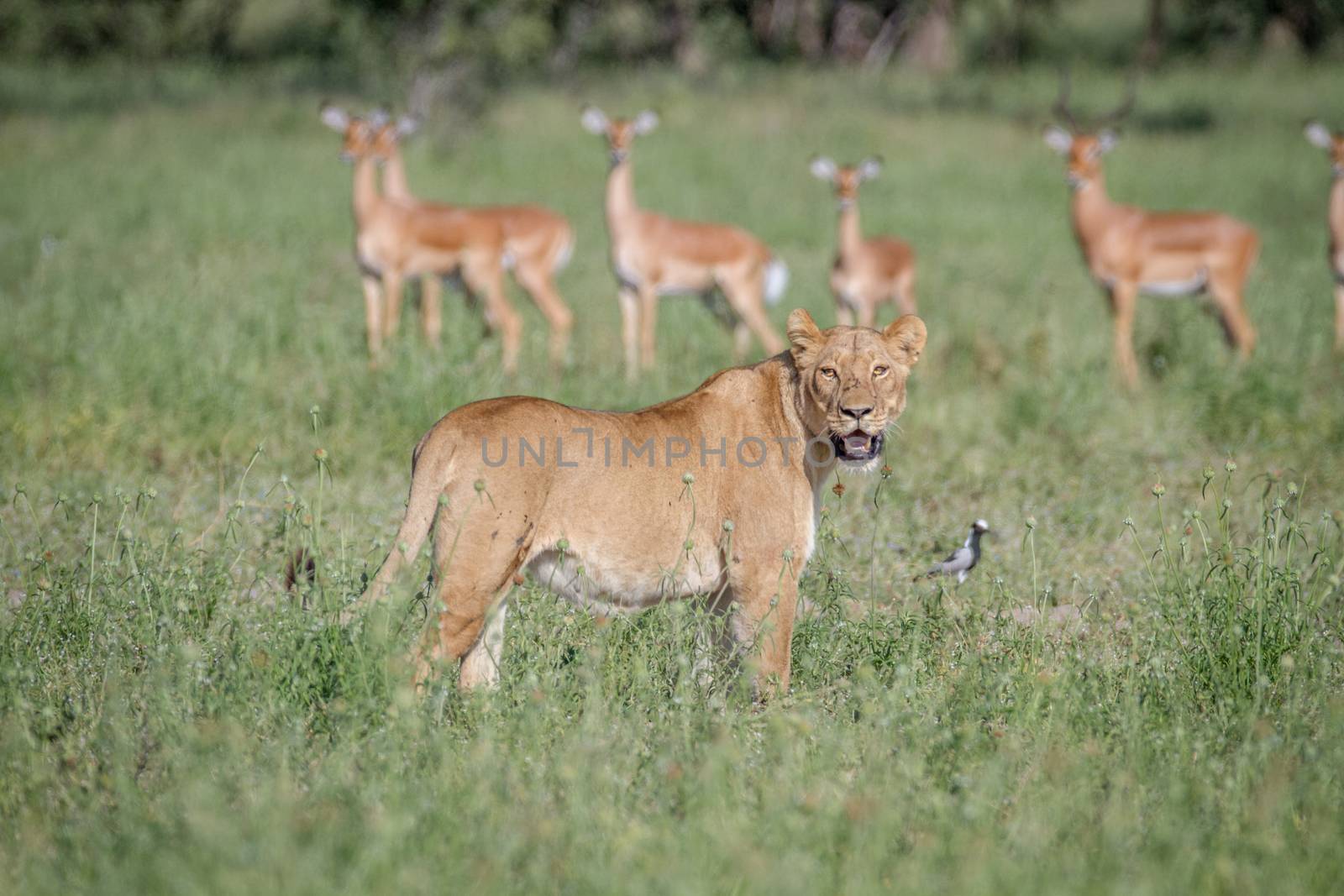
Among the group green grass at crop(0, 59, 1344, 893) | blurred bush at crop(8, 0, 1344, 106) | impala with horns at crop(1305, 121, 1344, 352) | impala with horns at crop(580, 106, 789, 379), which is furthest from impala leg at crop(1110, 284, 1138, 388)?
blurred bush at crop(8, 0, 1344, 106)

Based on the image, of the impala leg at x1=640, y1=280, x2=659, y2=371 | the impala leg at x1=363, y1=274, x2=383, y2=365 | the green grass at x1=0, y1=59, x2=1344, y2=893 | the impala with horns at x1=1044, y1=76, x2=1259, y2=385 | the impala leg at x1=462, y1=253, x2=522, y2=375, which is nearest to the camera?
the green grass at x1=0, y1=59, x2=1344, y2=893

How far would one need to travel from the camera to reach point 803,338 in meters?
4.73

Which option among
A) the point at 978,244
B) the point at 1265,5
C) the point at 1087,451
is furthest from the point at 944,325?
the point at 1265,5

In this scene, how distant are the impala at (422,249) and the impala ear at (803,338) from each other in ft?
22.6

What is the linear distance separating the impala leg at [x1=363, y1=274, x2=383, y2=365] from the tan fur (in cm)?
594

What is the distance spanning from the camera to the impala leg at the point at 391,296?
11.0 metres

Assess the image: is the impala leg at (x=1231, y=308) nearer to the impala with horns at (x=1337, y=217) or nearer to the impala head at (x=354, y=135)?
the impala with horns at (x=1337, y=217)

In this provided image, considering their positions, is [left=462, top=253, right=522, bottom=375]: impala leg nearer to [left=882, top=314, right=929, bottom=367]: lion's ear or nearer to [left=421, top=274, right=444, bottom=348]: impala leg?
[left=421, top=274, right=444, bottom=348]: impala leg

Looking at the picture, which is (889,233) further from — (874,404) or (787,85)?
(874,404)

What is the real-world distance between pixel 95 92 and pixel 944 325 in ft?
63.1

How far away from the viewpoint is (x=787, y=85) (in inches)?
1038

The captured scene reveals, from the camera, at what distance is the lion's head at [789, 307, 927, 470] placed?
455cm

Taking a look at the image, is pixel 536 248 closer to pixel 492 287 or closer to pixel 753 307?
pixel 492 287

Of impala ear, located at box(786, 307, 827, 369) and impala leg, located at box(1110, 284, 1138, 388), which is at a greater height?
impala ear, located at box(786, 307, 827, 369)
